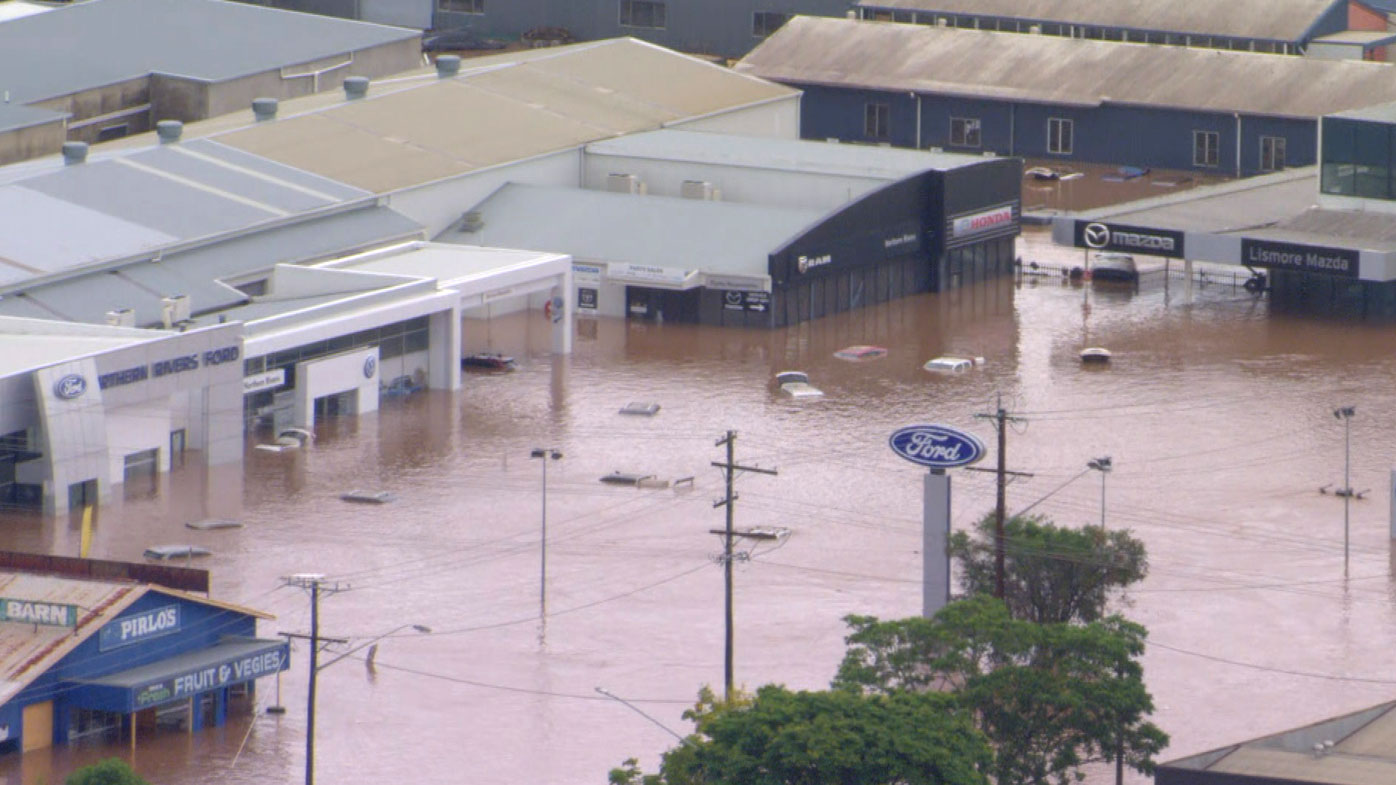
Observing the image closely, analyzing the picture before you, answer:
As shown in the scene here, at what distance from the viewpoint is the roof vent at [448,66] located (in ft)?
336

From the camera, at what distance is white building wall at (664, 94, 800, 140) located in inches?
4154

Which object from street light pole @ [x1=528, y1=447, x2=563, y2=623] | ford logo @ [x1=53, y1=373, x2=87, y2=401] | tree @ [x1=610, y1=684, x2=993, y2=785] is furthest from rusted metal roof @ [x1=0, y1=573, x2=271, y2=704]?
ford logo @ [x1=53, y1=373, x2=87, y2=401]

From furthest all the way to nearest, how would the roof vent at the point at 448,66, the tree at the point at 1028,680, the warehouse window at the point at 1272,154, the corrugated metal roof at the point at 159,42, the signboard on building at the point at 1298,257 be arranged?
the warehouse window at the point at 1272,154
the corrugated metal roof at the point at 159,42
the roof vent at the point at 448,66
the signboard on building at the point at 1298,257
the tree at the point at 1028,680

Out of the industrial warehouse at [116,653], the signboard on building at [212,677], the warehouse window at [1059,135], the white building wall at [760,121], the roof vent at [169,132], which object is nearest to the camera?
the industrial warehouse at [116,653]

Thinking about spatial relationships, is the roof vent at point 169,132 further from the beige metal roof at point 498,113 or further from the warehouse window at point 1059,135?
the warehouse window at point 1059,135

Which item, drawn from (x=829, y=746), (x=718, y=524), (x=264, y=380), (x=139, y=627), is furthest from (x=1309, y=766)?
(x=264, y=380)

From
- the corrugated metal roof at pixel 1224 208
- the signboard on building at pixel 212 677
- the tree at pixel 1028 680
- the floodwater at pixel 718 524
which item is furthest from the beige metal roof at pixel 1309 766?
the corrugated metal roof at pixel 1224 208

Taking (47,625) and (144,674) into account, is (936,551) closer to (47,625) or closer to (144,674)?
(144,674)

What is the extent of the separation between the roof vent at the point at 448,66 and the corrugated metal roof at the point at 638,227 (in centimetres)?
948

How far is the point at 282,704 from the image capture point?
5497 cm

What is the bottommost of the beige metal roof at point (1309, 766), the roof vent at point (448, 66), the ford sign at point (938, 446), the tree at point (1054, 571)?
the beige metal roof at point (1309, 766)

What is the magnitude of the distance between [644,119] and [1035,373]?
79.6 feet

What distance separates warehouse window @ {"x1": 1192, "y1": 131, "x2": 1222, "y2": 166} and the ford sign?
58.9m

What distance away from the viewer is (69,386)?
67.5m
